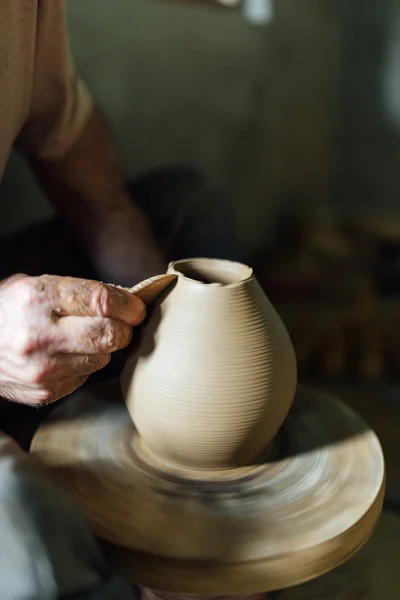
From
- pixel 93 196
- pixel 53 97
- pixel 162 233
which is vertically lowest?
pixel 162 233

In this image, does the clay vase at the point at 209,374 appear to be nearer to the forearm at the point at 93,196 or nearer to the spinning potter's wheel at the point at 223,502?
the spinning potter's wheel at the point at 223,502

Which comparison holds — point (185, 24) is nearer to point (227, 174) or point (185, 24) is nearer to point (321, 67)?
point (227, 174)

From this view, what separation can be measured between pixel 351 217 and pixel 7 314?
9.27 ft

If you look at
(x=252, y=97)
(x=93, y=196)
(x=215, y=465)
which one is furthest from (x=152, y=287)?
(x=252, y=97)

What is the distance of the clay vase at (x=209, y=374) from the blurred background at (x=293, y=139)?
1.78 feet

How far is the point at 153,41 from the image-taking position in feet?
6.97

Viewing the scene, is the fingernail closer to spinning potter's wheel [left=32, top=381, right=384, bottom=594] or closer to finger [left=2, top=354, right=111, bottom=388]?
finger [left=2, top=354, right=111, bottom=388]

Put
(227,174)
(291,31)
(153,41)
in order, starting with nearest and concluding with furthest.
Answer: (153,41)
(227,174)
(291,31)

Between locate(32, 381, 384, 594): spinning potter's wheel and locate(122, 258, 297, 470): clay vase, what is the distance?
6 centimetres

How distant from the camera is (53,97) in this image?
126cm

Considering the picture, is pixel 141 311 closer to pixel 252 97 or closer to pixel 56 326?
pixel 56 326

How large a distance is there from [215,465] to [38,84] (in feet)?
2.57

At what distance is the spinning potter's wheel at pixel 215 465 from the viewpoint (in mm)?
780

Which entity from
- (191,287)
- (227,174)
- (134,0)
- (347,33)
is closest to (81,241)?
(191,287)
